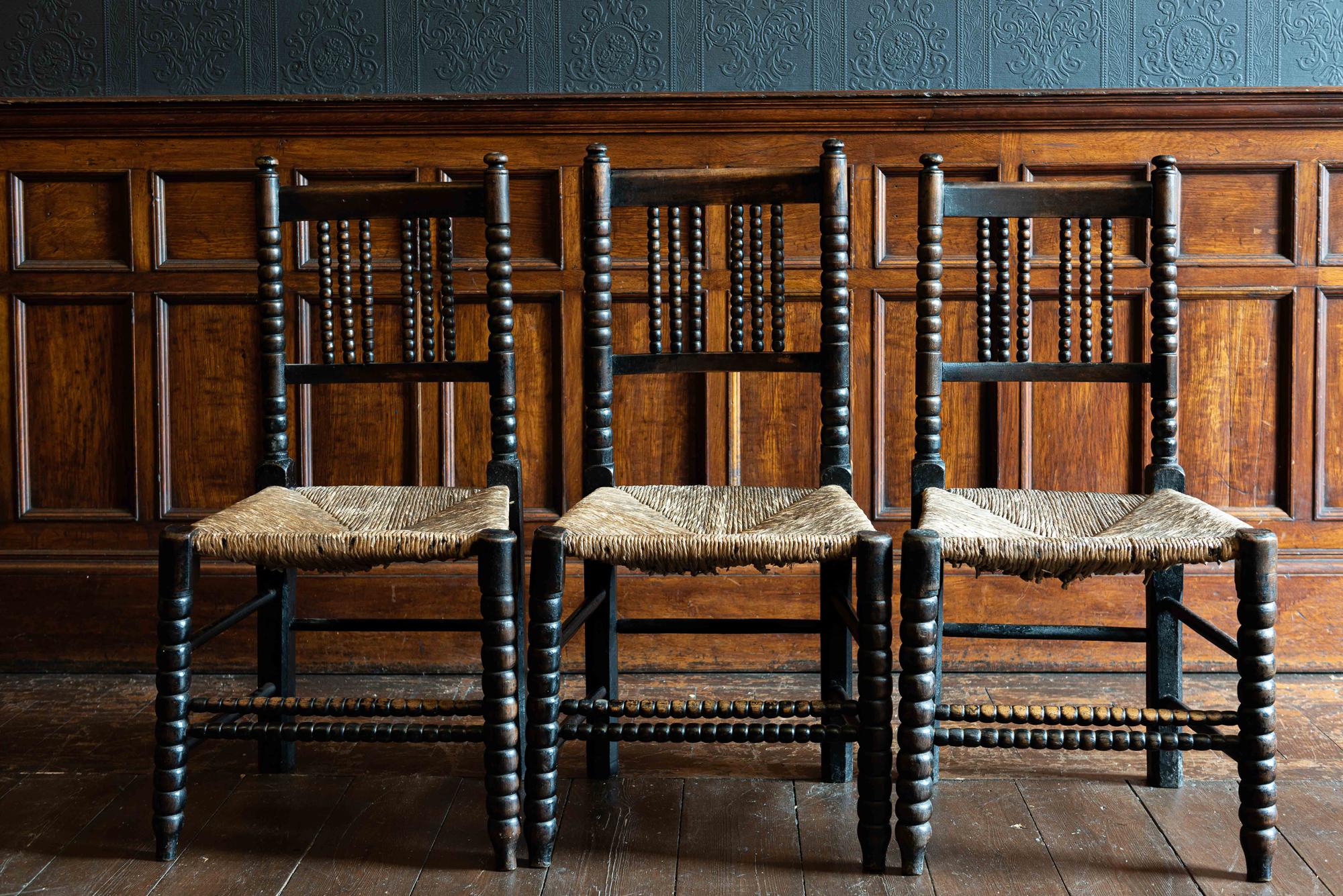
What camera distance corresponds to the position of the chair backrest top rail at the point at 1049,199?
6.10 feet

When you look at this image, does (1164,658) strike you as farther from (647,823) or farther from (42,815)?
(42,815)

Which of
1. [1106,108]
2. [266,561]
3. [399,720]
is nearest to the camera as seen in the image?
[266,561]

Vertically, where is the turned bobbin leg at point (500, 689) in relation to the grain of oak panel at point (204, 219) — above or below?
below

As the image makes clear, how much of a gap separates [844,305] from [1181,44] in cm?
116

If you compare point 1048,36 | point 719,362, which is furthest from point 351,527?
point 1048,36

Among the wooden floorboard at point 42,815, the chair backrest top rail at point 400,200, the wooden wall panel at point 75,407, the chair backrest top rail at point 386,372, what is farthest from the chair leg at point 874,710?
the wooden wall panel at point 75,407

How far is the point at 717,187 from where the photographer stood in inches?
73.5

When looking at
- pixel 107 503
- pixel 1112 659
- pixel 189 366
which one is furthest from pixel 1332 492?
pixel 107 503

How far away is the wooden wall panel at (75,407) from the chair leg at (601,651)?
48.3 inches

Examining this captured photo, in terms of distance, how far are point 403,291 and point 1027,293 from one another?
105cm

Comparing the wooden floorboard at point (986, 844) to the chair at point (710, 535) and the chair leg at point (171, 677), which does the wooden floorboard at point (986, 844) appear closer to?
the chair at point (710, 535)

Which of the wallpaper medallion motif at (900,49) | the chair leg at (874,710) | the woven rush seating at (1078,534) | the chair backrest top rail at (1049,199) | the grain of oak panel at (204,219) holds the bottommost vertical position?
the chair leg at (874,710)

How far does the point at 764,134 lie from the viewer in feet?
8.00

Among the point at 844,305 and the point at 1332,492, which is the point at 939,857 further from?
the point at 1332,492
